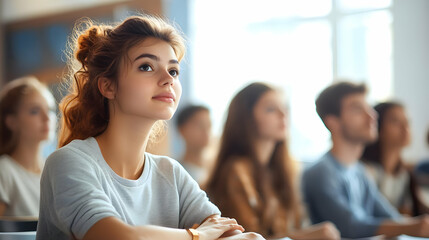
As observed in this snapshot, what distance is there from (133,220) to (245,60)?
176 inches

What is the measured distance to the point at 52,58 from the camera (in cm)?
570

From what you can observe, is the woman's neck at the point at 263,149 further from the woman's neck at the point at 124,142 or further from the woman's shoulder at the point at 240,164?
the woman's neck at the point at 124,142

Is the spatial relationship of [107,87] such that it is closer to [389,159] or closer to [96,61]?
[96,61]

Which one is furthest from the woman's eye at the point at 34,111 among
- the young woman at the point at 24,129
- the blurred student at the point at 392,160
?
the blurred student at the point at 392,160

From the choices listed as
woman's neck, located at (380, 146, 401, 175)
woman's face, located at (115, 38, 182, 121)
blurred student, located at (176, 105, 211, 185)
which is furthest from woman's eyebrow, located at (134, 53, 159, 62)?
blurred student, located at (176, 105, 211, 185)

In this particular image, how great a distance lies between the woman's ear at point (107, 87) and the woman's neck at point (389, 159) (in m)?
2.34

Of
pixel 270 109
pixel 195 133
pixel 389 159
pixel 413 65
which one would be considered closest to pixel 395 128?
pixel 389 159

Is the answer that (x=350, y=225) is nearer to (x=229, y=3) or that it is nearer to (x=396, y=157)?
(x=396, y=157)

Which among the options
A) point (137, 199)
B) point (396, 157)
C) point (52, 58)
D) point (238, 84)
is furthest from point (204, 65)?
point (137, 199)

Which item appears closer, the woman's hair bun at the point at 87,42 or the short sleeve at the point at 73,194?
the short sleeve at the point at 73,194

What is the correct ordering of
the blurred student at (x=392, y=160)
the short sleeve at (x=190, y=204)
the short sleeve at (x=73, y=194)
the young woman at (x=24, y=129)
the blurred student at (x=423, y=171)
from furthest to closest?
1. the blurred student at (x=423, y=171)
2. the blurred student at (x=392, y=160)
3. the young woman at (x=24, y=129)
4. the short sleeve at (x=190, y=204)
5. the short sleeve at (x=73, y=194)

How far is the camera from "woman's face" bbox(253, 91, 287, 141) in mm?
2105

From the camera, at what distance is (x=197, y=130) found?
12.1 feet

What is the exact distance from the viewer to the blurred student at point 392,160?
9.60 ft
